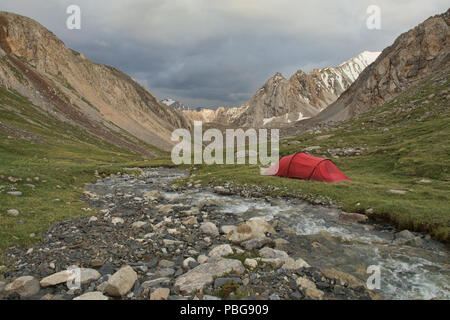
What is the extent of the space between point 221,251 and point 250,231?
218 cm

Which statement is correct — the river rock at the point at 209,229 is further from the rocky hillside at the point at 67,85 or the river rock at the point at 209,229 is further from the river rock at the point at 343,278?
the rocky hillside at the point at 67,85

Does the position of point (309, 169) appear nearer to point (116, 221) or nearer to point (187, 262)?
point (116, 221)

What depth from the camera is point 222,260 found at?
27.1ft

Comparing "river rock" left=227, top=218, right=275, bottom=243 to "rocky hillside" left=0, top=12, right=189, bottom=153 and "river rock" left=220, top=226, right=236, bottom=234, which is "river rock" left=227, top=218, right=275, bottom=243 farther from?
"rocky hillside" left=0, top=12, right=189, bottom=153

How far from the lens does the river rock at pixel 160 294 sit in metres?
6.46

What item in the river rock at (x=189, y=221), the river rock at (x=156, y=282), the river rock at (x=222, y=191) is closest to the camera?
the river rock at (x=156, y=282)

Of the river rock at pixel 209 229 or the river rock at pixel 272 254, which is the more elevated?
the river rock at pixel 209 229

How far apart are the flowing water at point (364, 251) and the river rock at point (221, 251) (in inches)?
102

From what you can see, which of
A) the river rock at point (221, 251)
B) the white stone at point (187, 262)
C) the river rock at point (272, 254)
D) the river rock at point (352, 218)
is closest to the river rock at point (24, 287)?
the white stone at point (187, 262)

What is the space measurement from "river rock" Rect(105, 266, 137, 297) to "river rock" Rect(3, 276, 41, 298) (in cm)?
192

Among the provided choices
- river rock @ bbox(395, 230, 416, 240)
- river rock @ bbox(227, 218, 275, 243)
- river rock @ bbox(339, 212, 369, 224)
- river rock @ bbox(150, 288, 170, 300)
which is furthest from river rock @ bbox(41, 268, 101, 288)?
river rock @ bbox(395, 230, 416, 240)
